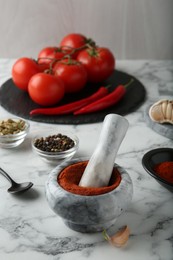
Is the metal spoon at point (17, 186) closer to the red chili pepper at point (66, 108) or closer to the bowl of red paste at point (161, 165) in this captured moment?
the bowl of red paste at point (161, 165)

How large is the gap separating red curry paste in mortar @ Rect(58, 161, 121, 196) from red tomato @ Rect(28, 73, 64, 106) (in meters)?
0.54

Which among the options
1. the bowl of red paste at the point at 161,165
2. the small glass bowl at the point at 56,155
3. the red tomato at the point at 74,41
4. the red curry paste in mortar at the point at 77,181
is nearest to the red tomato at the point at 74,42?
the red tomato at the point at 74,41

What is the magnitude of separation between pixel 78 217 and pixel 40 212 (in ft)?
0.47

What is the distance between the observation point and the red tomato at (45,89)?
154 centimetres

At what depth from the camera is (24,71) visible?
64.1 inches

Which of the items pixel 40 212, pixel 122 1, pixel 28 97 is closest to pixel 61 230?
pixel 40 212

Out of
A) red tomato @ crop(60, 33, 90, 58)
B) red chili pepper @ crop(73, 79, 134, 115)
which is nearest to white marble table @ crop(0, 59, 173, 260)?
red chili pepper @ crop(73, 79, 134, 115)

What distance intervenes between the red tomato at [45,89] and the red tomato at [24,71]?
2.6 inches

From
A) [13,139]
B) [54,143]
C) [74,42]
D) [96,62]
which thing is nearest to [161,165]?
[54,143]

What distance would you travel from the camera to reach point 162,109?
1.41 meters

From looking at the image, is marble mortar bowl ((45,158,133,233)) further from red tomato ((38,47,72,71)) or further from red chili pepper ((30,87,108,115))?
red tomato ((38,47,72,71))

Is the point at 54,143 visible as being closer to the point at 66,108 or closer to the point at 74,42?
the point at 66,108

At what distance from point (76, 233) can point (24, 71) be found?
2.51 ft

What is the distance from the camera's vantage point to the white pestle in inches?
38.4
